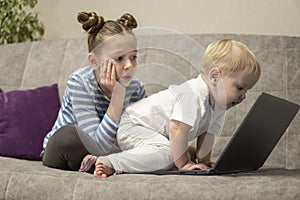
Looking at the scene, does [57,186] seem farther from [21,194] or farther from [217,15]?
[217,15]

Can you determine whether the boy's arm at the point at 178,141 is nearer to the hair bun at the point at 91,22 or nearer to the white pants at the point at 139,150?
the white pants at the point at 139,150

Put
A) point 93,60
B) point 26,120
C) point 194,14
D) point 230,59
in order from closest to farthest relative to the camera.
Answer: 1. point 230,59
2. point 93,60
3. point 26,120
4. point 194,14

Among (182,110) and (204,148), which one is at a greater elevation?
(182,110)

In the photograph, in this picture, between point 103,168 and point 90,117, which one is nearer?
point 103,168

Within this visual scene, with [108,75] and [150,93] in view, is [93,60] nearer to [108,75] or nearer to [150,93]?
[108,75]

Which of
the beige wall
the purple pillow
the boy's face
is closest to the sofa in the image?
the purple pillow

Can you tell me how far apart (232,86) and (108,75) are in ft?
1.24

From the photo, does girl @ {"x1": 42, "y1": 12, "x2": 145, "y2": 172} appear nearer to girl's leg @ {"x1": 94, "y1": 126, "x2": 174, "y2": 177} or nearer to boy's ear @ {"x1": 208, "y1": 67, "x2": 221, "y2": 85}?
girl's leg @ {"x1": 94, "y1": 126, "x2": 174, "y2": 177}

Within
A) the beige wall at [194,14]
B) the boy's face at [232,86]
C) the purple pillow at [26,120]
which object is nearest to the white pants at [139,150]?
the boy's face at [232,86]

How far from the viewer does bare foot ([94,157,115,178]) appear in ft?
5.23

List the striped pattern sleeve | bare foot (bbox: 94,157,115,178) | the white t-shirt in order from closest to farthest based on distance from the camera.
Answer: bare foot (bbox: 94,157,115,178) → the white t-shirt → the striped pattern sleeve

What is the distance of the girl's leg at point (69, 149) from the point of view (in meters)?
1.73

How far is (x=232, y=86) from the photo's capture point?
1.73m

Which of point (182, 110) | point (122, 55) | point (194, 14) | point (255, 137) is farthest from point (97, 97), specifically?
point (194, 14)
